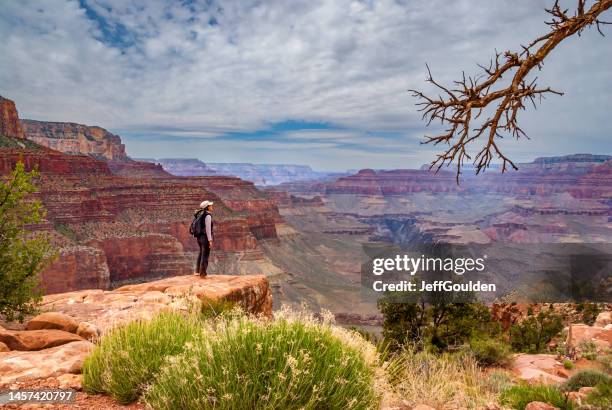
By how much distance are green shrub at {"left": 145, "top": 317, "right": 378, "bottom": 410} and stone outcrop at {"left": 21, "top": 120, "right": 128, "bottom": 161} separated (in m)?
158

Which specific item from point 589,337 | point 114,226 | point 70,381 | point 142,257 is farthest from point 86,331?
→ point 114,226

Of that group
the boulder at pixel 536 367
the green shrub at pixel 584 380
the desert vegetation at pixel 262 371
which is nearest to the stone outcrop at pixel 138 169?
the boulder at pixel 536 367

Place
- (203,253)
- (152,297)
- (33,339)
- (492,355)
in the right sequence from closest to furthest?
(33,339) → (152,297) → (492,355) → (203,253)

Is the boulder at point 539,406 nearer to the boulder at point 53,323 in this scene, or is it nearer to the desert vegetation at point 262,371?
the desert vegetation at point 262,371

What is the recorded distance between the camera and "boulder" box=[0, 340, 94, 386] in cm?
545

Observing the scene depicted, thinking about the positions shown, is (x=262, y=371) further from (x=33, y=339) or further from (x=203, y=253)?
(x=203, y=253)

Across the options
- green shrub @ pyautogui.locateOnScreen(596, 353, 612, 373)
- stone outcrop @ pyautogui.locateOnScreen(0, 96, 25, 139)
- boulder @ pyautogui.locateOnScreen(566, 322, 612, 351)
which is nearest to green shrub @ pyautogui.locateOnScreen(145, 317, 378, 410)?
green shrub @ pyautogui.locateOnScreen(596, 353, 612, 373)

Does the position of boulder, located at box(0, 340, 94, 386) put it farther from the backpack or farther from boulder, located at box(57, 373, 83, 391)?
the backpack

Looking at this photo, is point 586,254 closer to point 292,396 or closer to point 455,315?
point 455,315

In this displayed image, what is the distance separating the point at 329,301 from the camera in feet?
292

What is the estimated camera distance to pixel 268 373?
3.70 meters

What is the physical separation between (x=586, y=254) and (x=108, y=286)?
233 ft

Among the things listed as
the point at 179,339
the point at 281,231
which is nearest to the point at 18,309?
the point at 179,339

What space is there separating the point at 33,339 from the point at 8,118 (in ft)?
366
